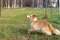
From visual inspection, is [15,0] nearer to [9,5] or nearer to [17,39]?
[9,5]

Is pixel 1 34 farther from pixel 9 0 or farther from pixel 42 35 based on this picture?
pixel 9 0

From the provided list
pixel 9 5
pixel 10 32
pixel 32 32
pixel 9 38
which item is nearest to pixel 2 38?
pixel 9 38

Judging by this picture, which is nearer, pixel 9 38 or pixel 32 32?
pixel 9 38

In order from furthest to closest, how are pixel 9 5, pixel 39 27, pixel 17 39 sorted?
pixel 9 5
pixel 39 27
pixel 17 39

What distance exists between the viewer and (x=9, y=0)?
18000 mm

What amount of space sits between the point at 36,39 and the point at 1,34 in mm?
903

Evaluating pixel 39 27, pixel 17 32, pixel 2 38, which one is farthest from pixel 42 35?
pixel 2 38

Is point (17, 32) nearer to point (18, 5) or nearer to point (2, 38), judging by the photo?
point (2, 38)

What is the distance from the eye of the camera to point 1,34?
5398mm

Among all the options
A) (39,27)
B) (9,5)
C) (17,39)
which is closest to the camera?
(17,39)

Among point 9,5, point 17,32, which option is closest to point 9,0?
point 9,5

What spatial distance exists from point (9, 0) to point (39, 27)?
42.0 feet

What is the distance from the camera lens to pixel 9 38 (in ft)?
16.9

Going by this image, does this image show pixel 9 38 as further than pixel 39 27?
No
